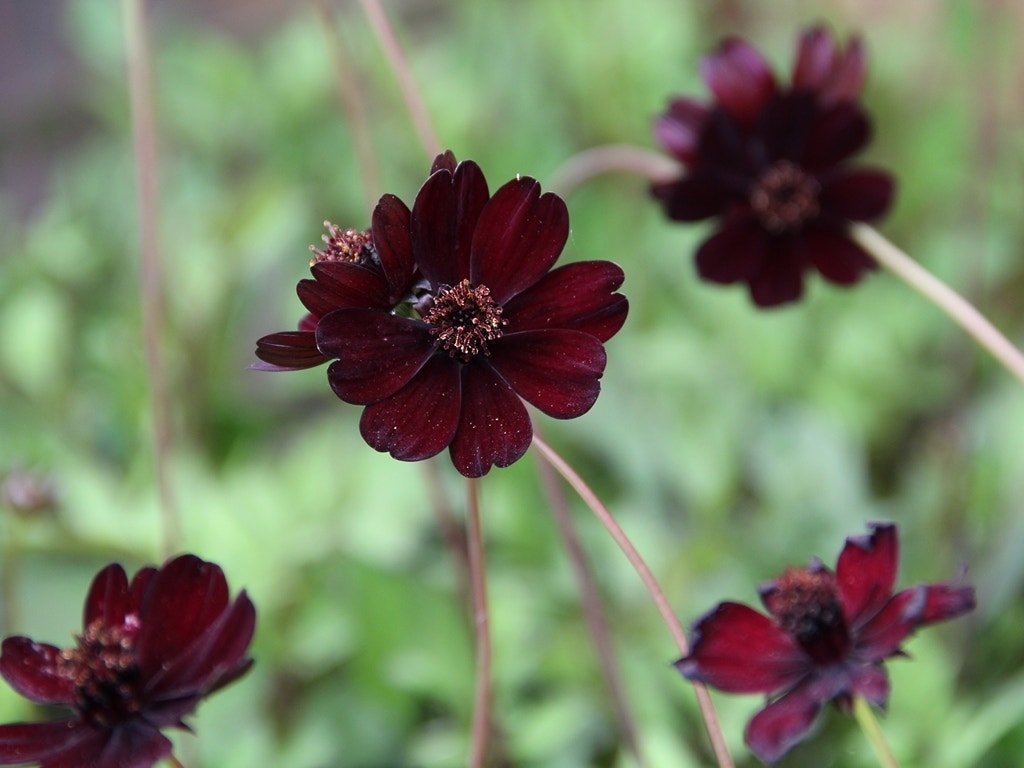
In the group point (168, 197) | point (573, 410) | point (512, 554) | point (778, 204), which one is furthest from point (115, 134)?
point (573, 410)

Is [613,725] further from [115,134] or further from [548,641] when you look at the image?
[115,134]

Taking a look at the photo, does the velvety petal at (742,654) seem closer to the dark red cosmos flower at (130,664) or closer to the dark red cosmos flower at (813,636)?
the dark red cosmos flower at (813,636)

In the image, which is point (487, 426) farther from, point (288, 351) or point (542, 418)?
point (542, 418)

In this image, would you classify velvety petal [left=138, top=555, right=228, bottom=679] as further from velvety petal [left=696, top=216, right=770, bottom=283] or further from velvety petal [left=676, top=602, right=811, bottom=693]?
velvety petal [left=696, top=216, right=770, bottom=283]

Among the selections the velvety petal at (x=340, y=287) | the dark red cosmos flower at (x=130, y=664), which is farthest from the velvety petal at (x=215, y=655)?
the velvety petal at (x=340, y=287)

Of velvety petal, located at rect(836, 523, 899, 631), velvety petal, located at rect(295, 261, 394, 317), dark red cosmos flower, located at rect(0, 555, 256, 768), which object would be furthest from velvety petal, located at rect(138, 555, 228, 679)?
velvety petal, located at rect(836, 523, 899, 631)
